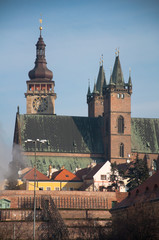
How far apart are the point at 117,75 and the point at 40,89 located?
133 feet

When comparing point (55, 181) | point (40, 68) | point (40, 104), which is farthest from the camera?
point (40, 68)

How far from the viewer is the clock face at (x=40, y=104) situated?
179750 mm

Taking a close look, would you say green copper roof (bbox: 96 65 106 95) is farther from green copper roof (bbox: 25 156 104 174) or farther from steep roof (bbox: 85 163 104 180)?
steep roof (bbox: 85 163 104 180)

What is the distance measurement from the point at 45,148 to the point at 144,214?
75.0 meters

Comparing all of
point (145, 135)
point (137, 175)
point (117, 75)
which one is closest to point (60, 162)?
point (145, 135)

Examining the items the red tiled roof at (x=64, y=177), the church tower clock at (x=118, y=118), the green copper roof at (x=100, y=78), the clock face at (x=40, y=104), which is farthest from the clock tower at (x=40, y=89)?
→ the red tiled roof at (x=64, y=177)

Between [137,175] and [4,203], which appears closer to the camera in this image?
[4,203]

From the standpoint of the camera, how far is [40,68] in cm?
18162

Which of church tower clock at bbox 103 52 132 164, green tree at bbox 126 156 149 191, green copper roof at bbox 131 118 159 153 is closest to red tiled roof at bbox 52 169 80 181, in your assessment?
green tree at bbox 126 156 149 191

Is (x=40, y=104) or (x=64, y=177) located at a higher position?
(x=40, y=104)

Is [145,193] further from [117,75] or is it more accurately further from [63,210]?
[117,75]

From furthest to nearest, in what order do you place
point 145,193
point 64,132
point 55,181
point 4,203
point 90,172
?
point 64,132 < point 90,172 < point 55,181 < point 4,203 < point 145,193

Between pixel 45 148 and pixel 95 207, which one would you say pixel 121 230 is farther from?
pixel 45 148

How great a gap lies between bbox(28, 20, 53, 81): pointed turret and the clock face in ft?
16.7
